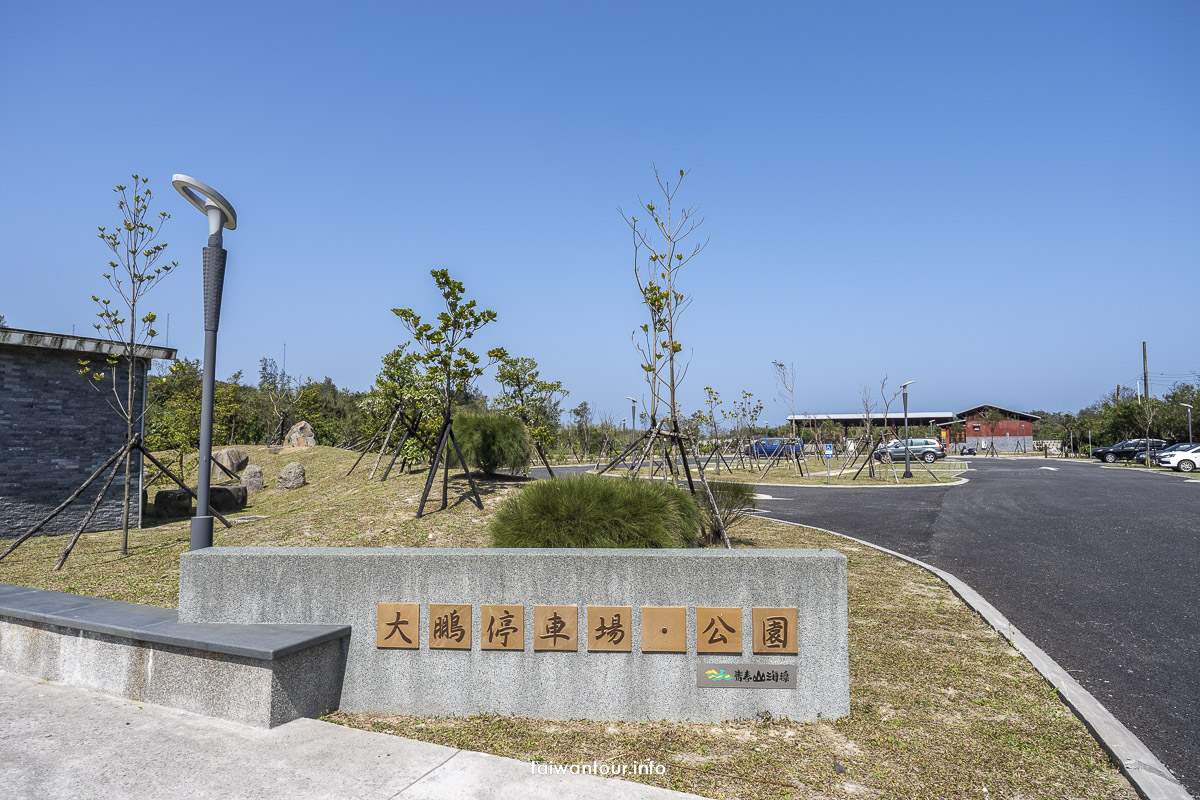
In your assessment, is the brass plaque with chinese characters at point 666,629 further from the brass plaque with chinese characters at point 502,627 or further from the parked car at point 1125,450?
the parked car at point 1125,450

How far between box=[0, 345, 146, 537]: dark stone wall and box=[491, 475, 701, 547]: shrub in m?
9.41

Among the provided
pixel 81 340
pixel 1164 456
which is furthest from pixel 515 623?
pixel 1164 456

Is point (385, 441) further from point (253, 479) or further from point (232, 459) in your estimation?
point (232, 459)

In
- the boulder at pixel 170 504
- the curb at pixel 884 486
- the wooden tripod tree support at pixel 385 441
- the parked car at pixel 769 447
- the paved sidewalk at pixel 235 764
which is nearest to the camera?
the paved sidewalk at pixel 235 764

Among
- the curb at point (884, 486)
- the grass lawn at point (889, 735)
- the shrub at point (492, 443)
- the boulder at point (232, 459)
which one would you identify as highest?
the shrub at point (492, 443)

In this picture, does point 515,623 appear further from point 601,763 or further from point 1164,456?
point 1164,456

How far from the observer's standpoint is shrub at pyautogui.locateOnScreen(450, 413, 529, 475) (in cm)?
1213

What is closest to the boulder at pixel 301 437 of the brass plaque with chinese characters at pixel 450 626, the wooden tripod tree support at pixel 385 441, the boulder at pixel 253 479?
the boulder at pixel 253 479

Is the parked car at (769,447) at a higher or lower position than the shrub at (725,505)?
higher

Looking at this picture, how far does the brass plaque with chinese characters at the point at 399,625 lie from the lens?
4.36 metres

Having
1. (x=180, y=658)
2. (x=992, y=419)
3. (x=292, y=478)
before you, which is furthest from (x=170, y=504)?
(x=992, y=419)

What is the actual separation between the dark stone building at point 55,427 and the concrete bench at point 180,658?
8.57m

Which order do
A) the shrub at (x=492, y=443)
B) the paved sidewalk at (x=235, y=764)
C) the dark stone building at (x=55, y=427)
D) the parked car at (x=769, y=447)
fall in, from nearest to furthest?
1. the paved sidewalk at (x=235, y=764)
2. the dark stone building at (x=55, y=427)
3. the shrub at (x=492, y=443)
4. the parked car at (x=769, y=447)

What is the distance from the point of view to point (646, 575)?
14.0ft
